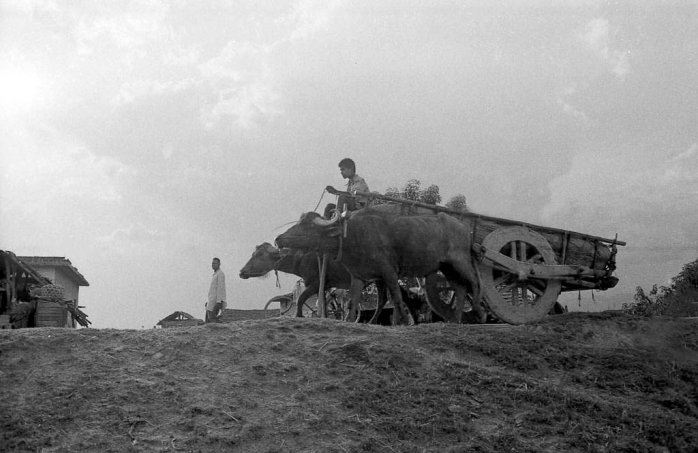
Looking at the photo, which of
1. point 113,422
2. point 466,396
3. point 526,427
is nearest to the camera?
point 113,422

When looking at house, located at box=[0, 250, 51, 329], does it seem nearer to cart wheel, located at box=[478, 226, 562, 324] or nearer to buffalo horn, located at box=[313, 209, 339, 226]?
buffalo horn, located at box=[313, 209, 339, 226]

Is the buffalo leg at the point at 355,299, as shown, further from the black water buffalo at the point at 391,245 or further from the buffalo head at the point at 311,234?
the buffalo head at the point at 311,234

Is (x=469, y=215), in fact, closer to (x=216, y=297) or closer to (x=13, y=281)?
(x=216, y=297)

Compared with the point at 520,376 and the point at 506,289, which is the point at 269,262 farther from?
the point at 520,376

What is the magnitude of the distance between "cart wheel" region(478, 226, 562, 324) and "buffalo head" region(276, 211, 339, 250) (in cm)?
251

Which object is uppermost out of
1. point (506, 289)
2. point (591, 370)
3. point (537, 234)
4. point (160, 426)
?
point (537, 234)

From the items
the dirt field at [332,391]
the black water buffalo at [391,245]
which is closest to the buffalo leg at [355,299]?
the black water buffalo at [391,245]

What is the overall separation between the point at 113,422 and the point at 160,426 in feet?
1.31

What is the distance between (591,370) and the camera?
8.01m

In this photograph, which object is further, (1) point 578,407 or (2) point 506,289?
(2) point 506,289

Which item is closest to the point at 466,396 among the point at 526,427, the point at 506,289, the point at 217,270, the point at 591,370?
the point at 526,427

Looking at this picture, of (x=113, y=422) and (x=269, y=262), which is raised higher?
(x=269, y=262)

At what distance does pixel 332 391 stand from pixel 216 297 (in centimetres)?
575

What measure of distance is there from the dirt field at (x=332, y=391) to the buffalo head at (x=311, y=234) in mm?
2604
